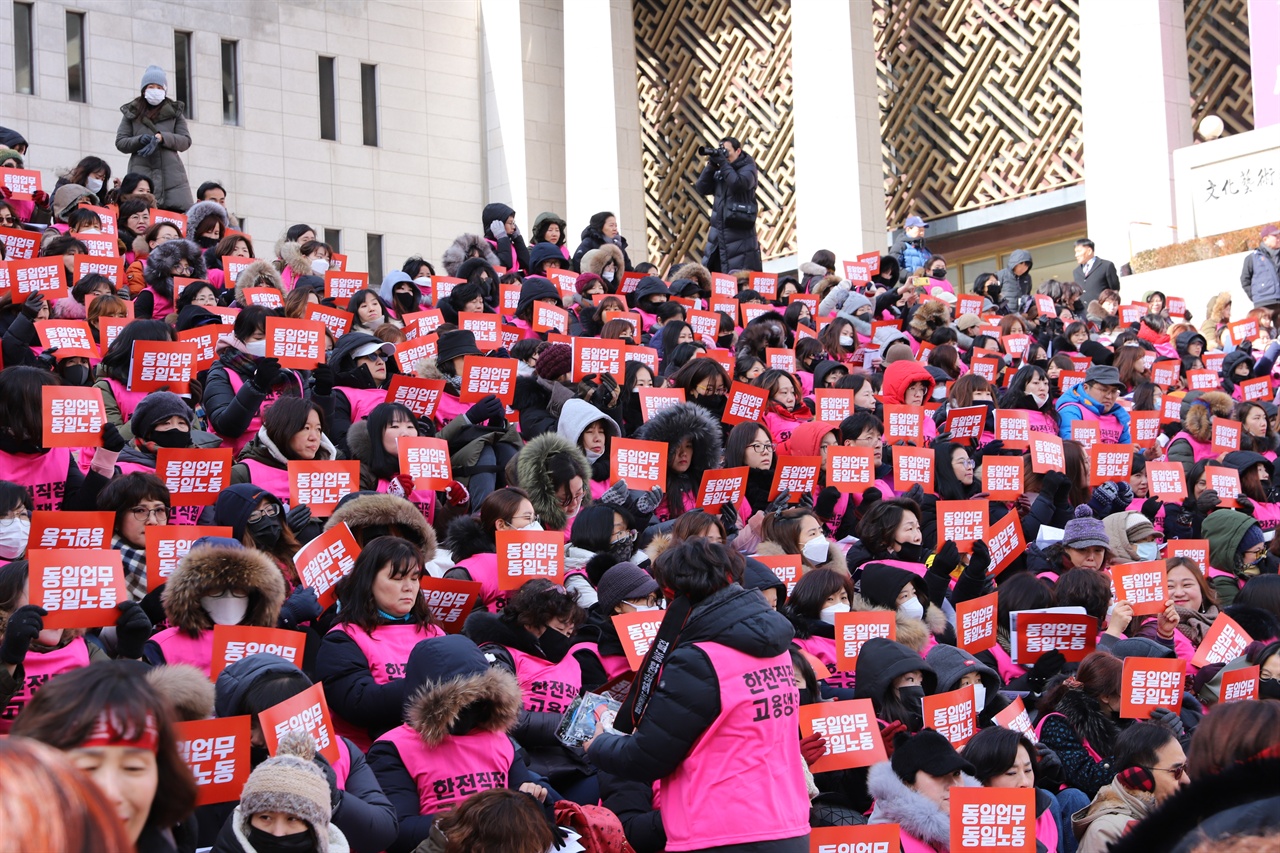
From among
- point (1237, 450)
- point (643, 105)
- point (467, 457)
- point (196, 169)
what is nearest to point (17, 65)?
point (196, 169)

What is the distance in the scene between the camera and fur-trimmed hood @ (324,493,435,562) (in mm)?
5781

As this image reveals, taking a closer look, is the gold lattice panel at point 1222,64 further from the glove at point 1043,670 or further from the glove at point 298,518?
the glove at point 298,518

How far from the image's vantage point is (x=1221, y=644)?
6477mm

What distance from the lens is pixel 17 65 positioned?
19.7 metres

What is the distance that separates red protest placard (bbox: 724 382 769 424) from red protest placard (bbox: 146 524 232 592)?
410cm

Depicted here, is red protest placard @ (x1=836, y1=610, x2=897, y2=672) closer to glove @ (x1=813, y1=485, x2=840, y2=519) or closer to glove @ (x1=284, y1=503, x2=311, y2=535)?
glove @ (x1=284, y1=503, x2=311, y2=535)

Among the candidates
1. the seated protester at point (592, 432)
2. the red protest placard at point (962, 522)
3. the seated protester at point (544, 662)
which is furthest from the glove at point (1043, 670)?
the seated protester at point (592, 432)

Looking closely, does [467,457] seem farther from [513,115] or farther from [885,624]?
[513,115]

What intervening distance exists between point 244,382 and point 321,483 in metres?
1.66

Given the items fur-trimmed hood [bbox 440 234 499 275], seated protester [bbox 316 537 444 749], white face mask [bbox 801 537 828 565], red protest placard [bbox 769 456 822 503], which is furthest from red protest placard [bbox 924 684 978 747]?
fur-trimmed hood [bbox 440 234 499 275]

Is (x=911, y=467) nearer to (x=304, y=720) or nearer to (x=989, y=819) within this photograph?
(x=989, y=819)

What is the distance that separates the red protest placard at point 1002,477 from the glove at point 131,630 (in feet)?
15.9

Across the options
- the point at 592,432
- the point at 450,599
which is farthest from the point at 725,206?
the point at 450,599

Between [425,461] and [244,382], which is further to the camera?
[244,382]
